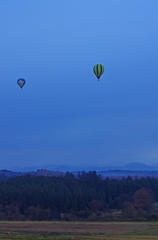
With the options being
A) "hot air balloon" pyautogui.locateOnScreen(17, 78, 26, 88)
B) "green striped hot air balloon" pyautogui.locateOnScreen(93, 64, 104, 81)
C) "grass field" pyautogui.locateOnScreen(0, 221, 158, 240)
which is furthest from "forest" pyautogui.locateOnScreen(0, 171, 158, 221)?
"green striped hot air balloon" pyautogui.locateOnScreen(93, 64, 104, 81)

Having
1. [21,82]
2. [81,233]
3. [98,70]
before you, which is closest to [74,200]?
[21,82]

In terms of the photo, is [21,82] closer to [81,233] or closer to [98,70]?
[98,70]

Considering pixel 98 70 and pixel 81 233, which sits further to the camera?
pixel 98 70


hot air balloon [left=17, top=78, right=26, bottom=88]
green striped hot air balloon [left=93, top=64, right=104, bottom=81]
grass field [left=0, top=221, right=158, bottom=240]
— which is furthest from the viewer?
hot air balloon [left=17, top=78, right=26, bottom=88]

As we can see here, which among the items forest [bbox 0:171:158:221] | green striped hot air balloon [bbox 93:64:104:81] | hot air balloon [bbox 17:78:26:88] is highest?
hot air balloon [bbox 17:78:26:88]

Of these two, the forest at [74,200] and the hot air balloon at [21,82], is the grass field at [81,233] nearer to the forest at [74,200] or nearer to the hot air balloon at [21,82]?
the forest at [74,200]

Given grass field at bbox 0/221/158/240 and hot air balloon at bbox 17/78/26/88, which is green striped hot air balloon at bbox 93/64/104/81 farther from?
grass field at bbox 0/221/158/240

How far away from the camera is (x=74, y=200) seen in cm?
5050

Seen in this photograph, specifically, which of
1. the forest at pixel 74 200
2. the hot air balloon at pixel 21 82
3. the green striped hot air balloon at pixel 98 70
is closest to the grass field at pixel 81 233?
the forest at pixel 74 200

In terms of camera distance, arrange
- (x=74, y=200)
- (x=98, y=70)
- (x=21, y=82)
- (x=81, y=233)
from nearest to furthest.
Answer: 1. (x=81, y=233)
2. (x=98, y=70)
3. (x=74, y=200)
4. (x=21, y=82)

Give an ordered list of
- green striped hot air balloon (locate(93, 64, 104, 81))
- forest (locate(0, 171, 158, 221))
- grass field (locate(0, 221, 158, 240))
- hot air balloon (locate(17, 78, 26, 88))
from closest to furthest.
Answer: grass field (locate(0, 221, 158, 240)) < green striped hot air balloon (locate(93, 64, 104, 81)) < forest (locate(0, 171, 158, 221)) < hot air balloon (locate(17, 78, 26, 88))

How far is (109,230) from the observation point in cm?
2995

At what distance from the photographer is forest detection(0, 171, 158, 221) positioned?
1794 inches

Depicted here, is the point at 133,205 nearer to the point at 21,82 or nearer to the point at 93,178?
the point at 93,178
